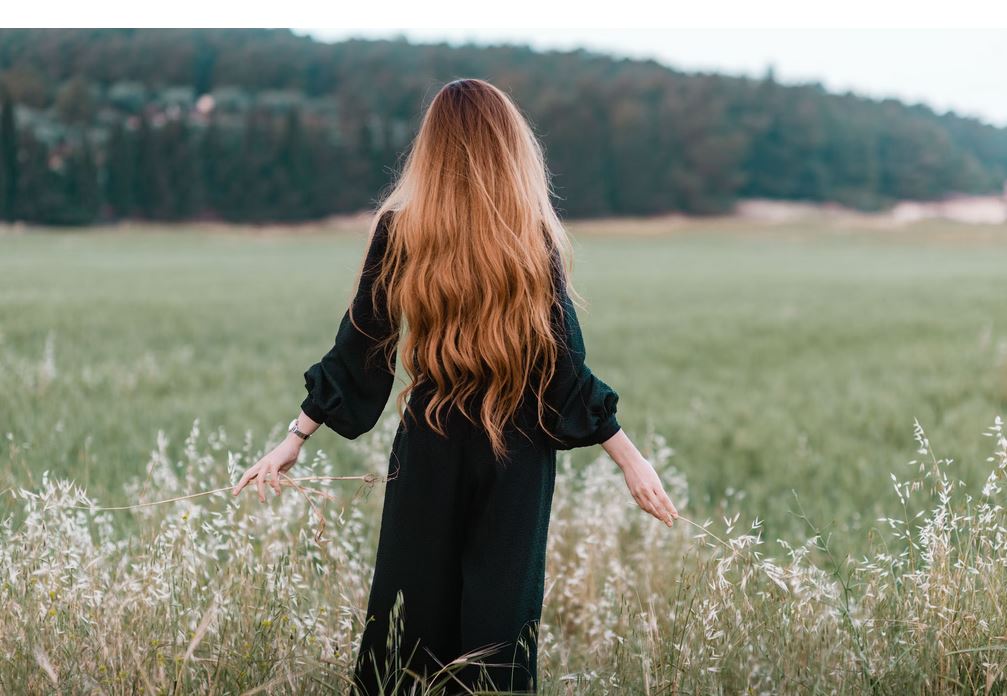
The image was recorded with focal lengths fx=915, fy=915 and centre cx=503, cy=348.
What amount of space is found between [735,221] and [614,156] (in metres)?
10.8

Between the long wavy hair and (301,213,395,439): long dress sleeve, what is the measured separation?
0.25ft

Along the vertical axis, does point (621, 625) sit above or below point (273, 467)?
below

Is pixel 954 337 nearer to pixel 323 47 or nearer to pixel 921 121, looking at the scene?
pixel 921 121

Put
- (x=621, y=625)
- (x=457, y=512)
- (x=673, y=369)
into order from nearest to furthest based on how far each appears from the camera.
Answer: (x=457, y=512), (x=621, y=625), (x=673, y=369)

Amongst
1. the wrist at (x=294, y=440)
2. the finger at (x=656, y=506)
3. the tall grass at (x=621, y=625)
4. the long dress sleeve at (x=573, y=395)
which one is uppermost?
Result: the long dress sleeve at (x=573, y=395)

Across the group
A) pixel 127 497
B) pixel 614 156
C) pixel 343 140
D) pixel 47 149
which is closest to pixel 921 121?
pixel 614 156

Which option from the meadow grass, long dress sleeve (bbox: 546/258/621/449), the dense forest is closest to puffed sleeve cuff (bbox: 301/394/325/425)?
the meadow grass

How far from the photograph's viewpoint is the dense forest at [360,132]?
49906 millimetres

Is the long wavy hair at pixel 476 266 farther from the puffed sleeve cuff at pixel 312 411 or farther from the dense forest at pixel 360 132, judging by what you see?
the dense forest at pixel 360 132

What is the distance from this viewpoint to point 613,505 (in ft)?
14.7

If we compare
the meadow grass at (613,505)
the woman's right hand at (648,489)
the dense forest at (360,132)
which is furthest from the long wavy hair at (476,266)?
the dense forest at (360,132)

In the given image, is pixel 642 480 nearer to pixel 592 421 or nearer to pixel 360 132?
pixel 592 421

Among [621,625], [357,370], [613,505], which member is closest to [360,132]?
[613,505]

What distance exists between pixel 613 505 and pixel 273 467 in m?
2.20
